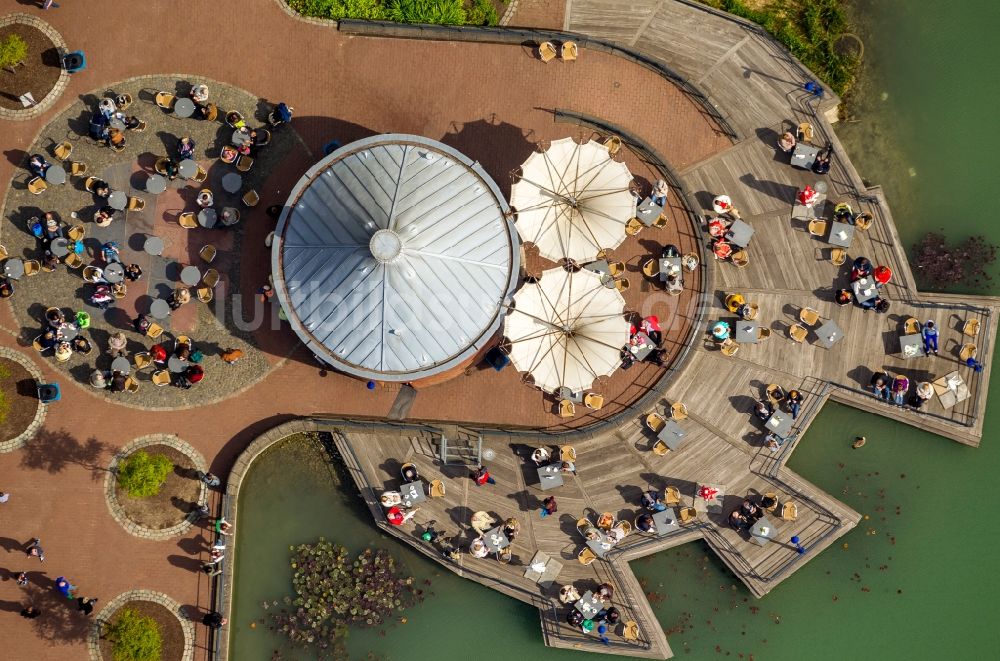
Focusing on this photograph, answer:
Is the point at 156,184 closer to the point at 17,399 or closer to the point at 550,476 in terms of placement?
the point at 17,399

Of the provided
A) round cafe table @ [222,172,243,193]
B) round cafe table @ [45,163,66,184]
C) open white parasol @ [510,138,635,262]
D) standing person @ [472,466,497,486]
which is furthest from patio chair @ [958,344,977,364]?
round cafe table @ [45,163,66,184]

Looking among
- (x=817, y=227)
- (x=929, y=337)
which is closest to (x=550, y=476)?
(x=817, y=227)

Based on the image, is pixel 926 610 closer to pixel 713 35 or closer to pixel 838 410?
pixel 838 410

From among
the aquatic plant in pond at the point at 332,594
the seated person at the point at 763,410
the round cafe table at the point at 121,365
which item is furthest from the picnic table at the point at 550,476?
the round cafe table at the point at 121,365

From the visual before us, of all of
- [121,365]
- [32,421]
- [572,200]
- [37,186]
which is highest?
[37,186]

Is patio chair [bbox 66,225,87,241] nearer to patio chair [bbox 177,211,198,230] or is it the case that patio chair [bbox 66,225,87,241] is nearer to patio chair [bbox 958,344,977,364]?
patio chair [bbox 177,211,198,230]

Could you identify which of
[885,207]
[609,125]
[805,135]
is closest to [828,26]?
[805,135]
